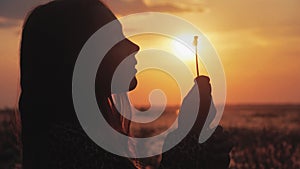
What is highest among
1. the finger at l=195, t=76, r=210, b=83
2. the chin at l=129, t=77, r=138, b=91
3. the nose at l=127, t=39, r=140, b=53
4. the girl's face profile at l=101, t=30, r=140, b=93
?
the nose at l=127, t=39, r=140, b=53

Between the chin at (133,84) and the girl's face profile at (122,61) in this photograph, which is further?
the chin at (133,84)

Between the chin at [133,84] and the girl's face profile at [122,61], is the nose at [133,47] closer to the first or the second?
the girl's face profile at [122,61]

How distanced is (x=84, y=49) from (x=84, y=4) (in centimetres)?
18

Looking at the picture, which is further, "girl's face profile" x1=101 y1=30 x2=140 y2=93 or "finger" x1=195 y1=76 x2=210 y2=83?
"finger" x1=195 y1=76 x2=210 y2=83

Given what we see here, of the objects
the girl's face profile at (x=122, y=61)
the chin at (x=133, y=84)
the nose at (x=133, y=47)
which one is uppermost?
the nose at (x=133, y=47)

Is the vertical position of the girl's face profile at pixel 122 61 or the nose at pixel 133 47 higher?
the nose at pixel 133 47

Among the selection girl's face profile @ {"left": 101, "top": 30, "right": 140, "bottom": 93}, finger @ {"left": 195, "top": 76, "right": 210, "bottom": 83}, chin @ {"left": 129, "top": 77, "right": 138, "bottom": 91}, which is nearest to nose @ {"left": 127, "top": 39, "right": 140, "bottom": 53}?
girl's face profile @ {"left": 101, "top": 30, "right": 140, "bottom": 93}

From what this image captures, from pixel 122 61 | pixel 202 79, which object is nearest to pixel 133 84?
pixel 122 61

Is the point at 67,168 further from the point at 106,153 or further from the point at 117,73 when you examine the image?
the point at 117,73

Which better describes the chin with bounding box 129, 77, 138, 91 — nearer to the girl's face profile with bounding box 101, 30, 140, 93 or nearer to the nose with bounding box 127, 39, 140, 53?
the girl's face profile with bounding box 101, 30, 140, 93

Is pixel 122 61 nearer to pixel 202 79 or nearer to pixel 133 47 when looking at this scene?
pixel 133 47

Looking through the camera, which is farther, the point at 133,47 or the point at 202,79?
the point at 202,79

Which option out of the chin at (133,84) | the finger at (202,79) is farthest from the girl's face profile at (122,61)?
the finger at (202,79)

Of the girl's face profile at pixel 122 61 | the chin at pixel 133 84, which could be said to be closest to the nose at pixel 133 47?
the girl's face profile at pixel 122 61
